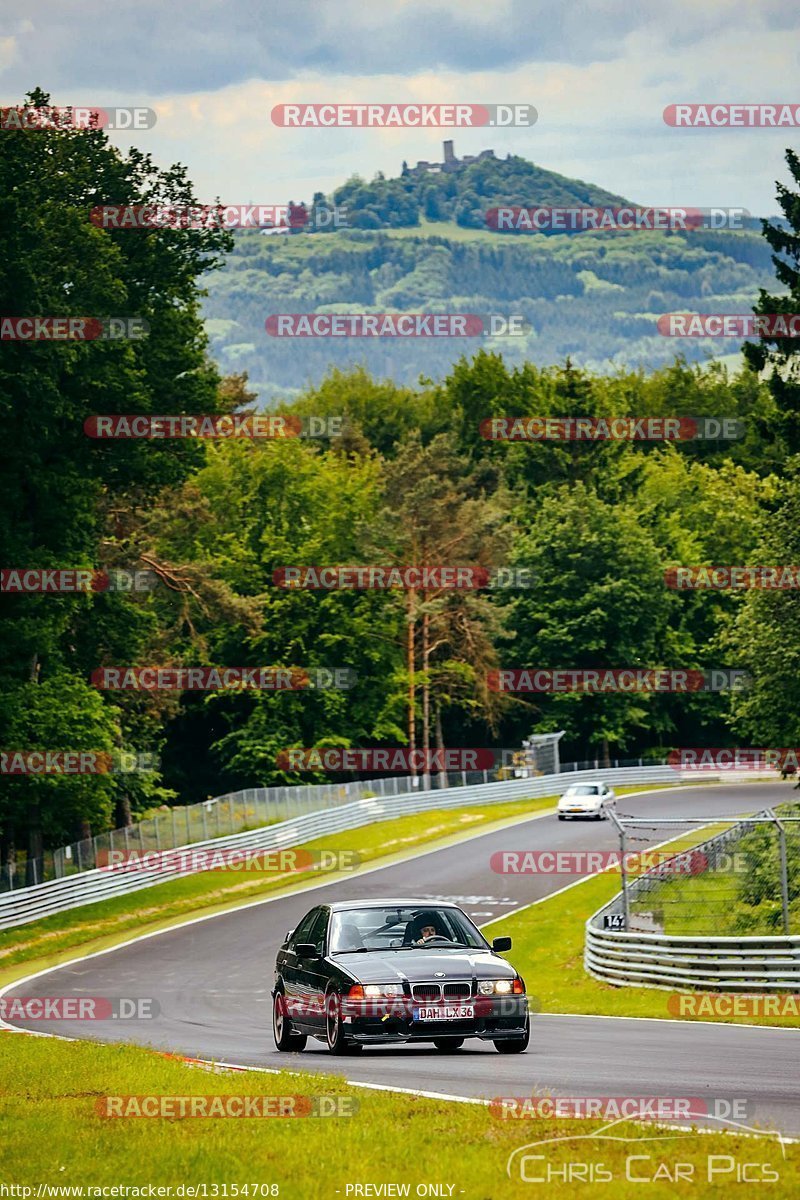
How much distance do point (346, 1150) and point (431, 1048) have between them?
24.2 ft

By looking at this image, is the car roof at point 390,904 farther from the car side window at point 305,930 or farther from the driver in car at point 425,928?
the car side window at point 305,930

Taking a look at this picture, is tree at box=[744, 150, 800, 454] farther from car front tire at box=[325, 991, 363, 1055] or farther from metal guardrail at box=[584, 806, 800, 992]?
car front tire at box=[325, 991, 363, 1055]

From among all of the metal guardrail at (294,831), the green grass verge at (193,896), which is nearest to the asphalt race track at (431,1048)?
the green grass verge at (193,896)

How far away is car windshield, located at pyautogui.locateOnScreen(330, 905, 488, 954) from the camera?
52.4 ft

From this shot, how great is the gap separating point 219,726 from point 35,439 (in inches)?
1786

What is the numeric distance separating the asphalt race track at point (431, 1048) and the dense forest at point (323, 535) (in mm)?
7012

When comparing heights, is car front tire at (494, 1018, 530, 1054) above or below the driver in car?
below

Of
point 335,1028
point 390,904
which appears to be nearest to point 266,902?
point 390,904

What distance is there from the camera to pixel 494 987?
14.9 meters

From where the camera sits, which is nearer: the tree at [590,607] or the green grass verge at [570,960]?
the green grass verge at [570,960]

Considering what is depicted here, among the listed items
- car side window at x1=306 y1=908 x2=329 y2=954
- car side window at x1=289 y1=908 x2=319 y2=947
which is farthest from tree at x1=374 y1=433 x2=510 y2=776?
car side window at x1=306 y1=908 x2=329 y2=954

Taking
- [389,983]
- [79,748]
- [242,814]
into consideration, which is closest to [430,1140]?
[389,983]

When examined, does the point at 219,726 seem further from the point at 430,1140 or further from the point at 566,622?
the point at 430,1140

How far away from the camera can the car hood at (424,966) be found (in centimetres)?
1488
